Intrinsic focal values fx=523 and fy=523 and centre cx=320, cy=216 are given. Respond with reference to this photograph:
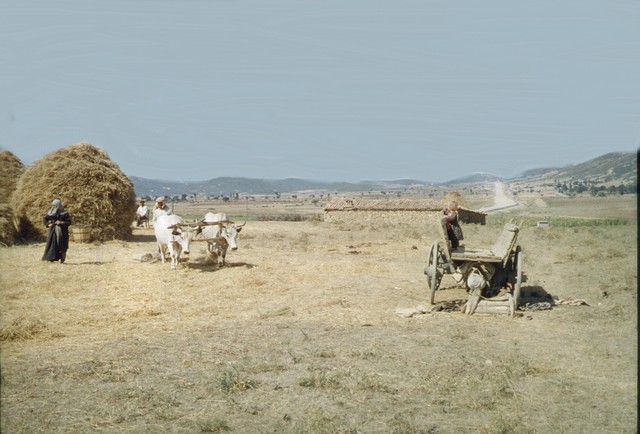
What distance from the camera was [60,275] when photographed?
14.8 m

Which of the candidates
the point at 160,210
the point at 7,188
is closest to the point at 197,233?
the point at 160,210

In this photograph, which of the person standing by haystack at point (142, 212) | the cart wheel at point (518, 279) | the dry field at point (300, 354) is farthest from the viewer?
the person standing by haystack at point (142, 212)

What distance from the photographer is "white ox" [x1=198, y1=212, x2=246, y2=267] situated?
16.1 m

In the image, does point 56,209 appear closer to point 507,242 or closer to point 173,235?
point 173,235

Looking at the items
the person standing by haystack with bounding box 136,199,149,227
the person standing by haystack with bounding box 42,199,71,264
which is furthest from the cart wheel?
the person standing by haystack with bounding box 136,199,149,227

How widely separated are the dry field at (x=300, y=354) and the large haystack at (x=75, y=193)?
6.53 metres

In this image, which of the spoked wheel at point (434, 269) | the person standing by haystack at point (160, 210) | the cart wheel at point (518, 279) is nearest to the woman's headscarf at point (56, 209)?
the person standing by haystack at point (160, 210)

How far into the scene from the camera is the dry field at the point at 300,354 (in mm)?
6059

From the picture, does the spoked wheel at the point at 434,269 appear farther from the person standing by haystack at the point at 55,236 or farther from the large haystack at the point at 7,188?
the large haystack at the point at 7,188

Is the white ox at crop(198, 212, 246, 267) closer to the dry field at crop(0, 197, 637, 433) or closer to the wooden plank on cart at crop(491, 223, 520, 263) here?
the dry field at crop(0, 197, 637, 433)

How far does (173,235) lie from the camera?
1612 cm

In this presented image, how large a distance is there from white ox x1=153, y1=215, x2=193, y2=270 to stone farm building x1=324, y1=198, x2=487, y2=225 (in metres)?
24.6

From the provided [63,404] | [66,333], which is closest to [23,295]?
[66,333]

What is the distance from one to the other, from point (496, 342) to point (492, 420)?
336cm
